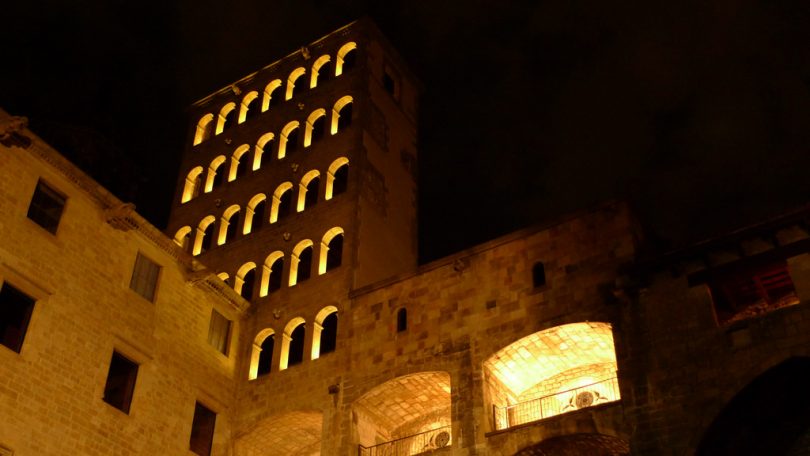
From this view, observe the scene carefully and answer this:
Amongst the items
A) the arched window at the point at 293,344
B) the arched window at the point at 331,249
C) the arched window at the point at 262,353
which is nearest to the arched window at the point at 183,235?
the arched window at the point at 262,353

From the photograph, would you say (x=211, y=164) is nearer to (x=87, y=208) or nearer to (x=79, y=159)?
(x=79, y=159)

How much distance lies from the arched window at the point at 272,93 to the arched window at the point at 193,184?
379 cm

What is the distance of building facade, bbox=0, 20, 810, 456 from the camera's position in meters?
19.4

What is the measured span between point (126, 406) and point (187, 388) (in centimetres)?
A: 247

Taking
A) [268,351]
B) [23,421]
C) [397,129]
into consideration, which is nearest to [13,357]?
[23,421]

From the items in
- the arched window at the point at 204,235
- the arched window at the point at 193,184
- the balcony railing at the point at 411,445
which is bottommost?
the balcony railing at the point at 411,445

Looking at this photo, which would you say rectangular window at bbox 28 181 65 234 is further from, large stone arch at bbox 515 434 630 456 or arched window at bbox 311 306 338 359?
large stone arch at bbox 515 434 630 456

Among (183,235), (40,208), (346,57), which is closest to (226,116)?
(346,57)

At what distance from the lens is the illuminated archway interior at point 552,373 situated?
22688 millimetres

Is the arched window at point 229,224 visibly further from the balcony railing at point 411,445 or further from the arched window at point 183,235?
the balcony railing at point 411,445

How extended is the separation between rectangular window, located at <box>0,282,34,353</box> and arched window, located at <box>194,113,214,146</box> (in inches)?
650

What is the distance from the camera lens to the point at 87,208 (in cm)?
2350

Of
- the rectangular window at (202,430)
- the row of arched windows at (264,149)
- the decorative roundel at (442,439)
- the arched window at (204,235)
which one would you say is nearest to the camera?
the rectangular window at (202,430)

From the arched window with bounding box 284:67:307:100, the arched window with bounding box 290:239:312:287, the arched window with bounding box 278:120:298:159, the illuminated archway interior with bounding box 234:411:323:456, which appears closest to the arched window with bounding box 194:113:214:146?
the arched window with bounding box 284:67:307:100
